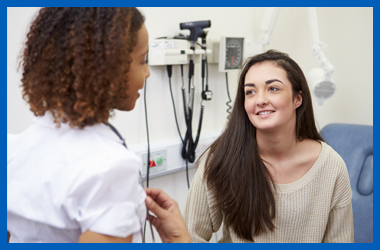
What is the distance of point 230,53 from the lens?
196 cm

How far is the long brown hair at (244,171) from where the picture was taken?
4.37ft

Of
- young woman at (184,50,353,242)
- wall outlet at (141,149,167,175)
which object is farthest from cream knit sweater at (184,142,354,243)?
wall outlet at (141,149,167,175)

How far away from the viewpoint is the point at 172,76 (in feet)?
6.11

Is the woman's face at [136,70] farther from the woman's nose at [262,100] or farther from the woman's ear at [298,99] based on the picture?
the woman's ear at [298,99]

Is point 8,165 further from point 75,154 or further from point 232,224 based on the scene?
point 232,224

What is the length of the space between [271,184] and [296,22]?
1361mm

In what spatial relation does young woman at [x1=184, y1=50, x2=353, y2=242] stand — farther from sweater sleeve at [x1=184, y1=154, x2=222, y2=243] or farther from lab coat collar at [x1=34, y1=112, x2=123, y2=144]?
lab coat collar at [x1=34, y1=112, x2=123, y2=144]

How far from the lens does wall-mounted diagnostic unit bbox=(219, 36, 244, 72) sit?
6.33 ft

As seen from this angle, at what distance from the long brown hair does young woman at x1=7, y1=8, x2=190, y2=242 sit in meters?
0.75

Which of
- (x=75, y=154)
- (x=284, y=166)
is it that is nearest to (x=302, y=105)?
(x=284, y=166)

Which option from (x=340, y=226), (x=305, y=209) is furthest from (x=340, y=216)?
(x=305, y=209)

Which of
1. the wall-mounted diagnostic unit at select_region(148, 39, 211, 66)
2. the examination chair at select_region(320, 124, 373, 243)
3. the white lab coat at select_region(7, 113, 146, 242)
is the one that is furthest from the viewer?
the examination chair at select_region(320, 124, 373, 243)

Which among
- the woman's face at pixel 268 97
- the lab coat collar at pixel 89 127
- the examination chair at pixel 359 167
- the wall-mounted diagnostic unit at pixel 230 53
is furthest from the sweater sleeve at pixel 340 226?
the lab coat collar at pixel 89 127

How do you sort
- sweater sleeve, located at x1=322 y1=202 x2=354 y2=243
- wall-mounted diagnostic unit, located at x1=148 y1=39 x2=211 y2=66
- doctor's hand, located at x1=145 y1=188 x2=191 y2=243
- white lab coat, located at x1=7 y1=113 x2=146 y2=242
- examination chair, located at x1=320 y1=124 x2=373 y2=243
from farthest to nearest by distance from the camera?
examination chair, located at x1=320 y1=124 x2=373 y2=243
wall-mounted diagnostic unit, located at x1=148 y1=39 x2=211 y2=66
sweater sleeve, located at x1=322 y1=202 x2=354 y2=243
doctor's hand, located at x1=145 y1=188 x2=191 y2=243
white lab coat, located at x1=7 y1=113 x2=146 y2=242
